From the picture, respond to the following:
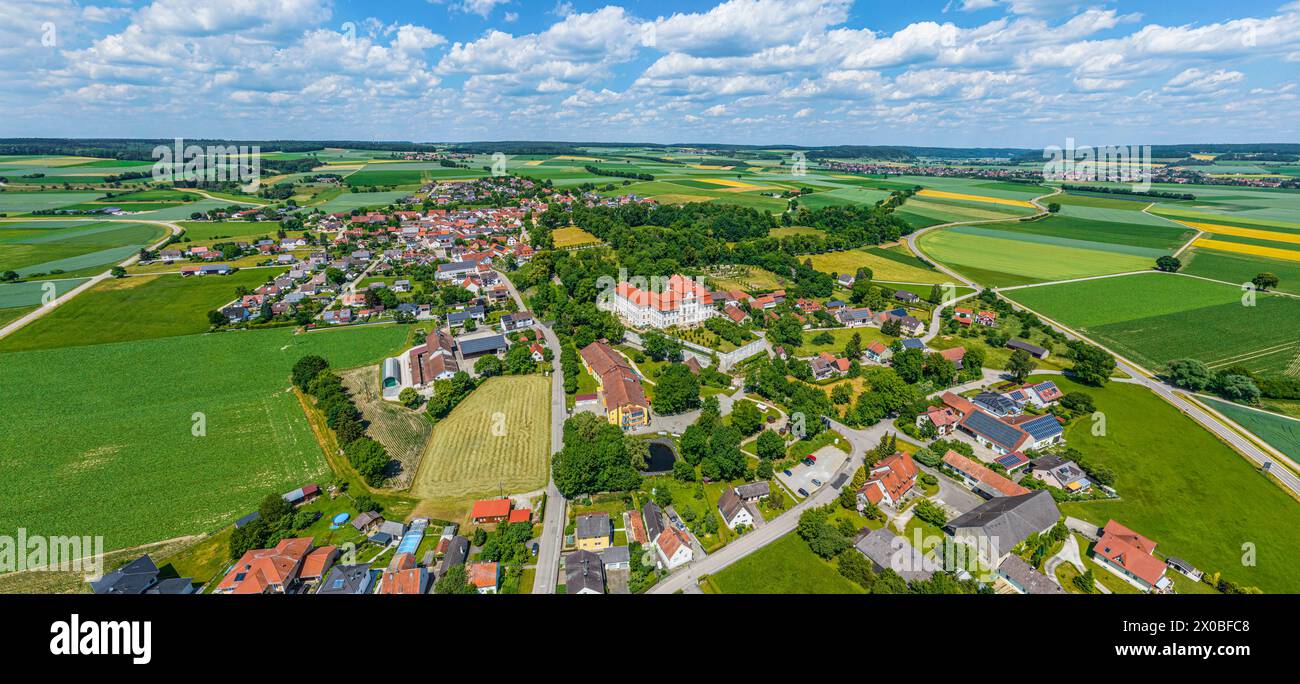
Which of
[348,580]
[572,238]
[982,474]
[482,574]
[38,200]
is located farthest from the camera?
[38,200]

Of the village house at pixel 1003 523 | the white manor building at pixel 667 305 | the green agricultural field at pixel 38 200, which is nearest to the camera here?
the village house at pixel 1003 523

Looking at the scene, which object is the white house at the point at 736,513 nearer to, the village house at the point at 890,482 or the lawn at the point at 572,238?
the village house at the point at 890,482

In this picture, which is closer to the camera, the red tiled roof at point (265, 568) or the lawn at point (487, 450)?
the red tiled roof at point (265, 568)

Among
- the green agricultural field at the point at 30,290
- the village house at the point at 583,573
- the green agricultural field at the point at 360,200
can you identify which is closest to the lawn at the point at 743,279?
the village house at the point at 583,573

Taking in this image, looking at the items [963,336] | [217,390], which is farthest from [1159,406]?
[217,390]

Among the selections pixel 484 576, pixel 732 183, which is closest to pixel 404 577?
pixel 484 576

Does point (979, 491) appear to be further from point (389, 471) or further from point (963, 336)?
point (389, 471)

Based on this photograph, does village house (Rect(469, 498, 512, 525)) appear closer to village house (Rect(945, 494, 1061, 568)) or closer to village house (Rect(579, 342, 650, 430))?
village house (Rect(579, 342, 650, 430))

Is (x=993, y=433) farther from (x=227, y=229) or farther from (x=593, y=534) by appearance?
(x=227, y=229)
